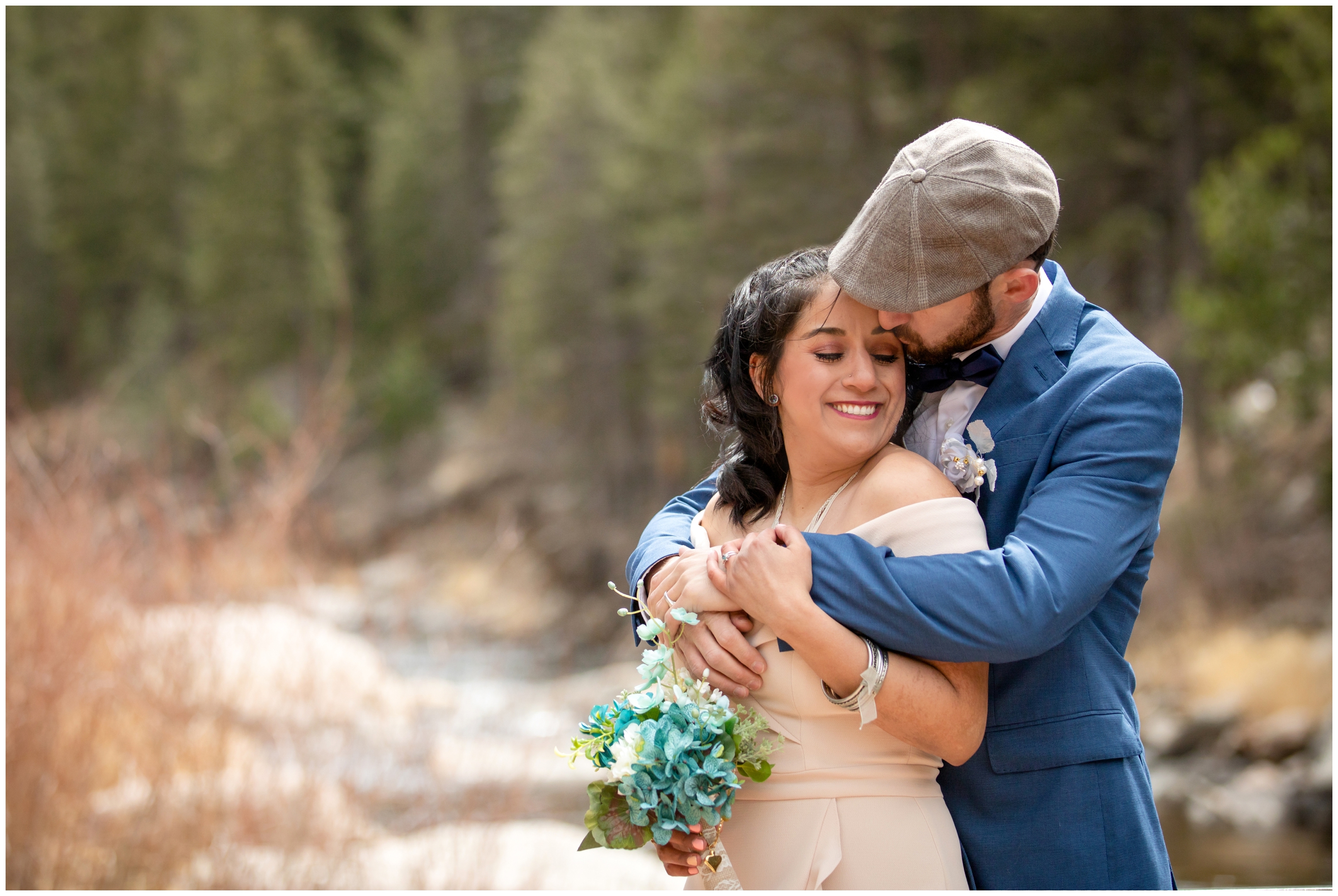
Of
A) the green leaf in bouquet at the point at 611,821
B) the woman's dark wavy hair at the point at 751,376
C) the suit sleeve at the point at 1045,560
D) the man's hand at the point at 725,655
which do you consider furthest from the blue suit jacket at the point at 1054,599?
the green leaf in bouquet at the point at 611,821

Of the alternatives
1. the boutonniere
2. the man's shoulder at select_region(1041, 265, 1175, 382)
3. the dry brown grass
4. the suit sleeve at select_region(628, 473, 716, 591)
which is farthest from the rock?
the boutonniere

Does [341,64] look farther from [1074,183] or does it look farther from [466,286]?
[1074,183]

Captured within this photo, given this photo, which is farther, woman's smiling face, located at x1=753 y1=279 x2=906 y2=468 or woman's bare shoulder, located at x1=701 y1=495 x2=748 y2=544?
woman's bare shoulder, located at x1=701 y1=495 x2=748 y2=544

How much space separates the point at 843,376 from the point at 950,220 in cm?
34

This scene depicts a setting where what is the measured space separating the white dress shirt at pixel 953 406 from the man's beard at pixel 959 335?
0.04 meters

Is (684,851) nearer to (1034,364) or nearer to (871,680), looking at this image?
(871,680)

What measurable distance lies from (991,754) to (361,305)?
39.7 metres

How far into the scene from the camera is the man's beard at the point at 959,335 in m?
2.10

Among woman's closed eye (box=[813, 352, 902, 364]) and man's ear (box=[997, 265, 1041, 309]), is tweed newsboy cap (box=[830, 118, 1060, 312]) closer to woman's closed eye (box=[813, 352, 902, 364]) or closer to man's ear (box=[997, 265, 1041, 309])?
man's ear (box=[997, 265, 1041, 309])

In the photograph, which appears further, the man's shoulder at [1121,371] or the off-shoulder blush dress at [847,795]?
the off-shoulder blush dress at [847,795]

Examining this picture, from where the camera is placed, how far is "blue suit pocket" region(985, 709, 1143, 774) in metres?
2.00

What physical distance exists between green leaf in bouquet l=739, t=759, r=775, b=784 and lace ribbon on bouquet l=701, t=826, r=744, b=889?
0.15 meters

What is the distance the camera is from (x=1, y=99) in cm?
381

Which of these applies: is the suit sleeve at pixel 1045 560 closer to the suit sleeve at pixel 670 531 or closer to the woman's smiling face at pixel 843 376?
the woman's smiling face at pixel 843 376
